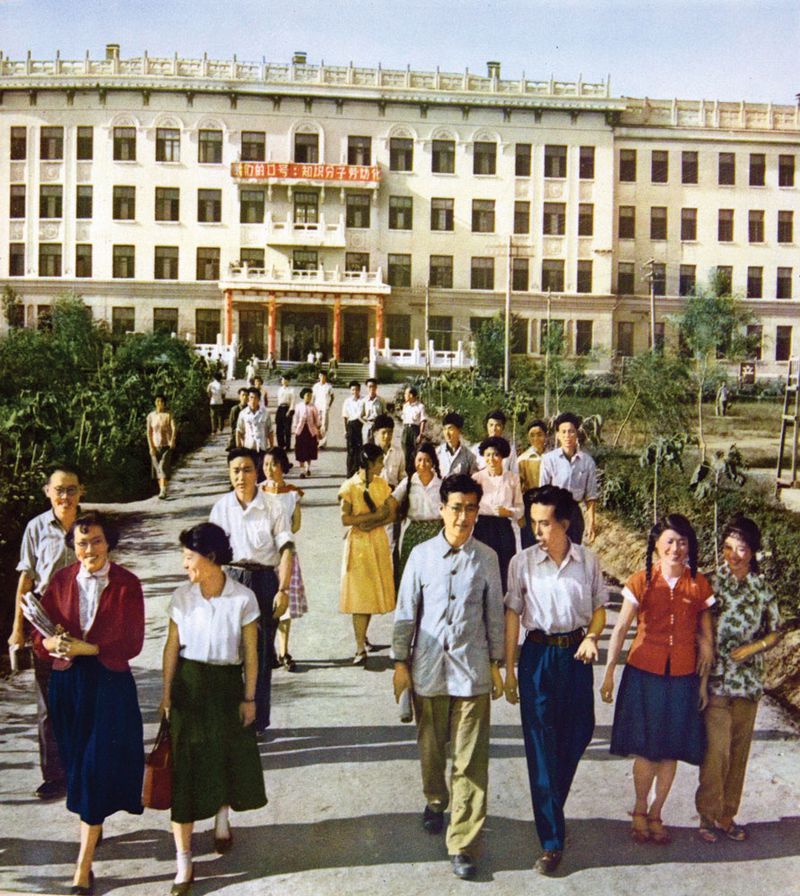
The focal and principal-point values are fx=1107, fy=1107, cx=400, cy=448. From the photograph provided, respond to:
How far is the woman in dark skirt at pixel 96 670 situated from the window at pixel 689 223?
7009mm

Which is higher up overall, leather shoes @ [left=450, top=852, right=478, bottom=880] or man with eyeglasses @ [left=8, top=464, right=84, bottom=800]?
man with eyeglasses @ [left=8, top=464, right=84, bottom=800]

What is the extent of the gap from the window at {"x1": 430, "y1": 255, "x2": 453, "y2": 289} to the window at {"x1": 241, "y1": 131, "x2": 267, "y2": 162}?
8.22ft

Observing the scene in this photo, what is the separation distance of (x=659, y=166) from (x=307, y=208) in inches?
530

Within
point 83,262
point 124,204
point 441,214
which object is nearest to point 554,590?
point 441,214

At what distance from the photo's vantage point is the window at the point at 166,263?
631 inches

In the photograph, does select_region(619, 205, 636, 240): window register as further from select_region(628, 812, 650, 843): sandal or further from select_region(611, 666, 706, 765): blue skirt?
select_region(628, 812, 650, 843): sandal

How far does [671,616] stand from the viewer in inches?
154

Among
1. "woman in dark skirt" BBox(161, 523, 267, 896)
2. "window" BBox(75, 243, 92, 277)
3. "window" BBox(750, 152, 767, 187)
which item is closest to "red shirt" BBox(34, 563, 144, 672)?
"woman in dark skirt" BBox(161, 523, 267, 896)

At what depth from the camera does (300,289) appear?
76.5ft

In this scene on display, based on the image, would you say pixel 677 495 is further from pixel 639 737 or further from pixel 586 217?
pixel 586 217

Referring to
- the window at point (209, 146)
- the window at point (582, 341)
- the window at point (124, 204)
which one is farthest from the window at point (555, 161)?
the window at point (124, 204)

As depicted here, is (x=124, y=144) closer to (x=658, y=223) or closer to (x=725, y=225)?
(x=658, y=223)

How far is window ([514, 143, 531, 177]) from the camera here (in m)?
9.44

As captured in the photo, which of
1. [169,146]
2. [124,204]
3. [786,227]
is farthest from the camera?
[124,204]
